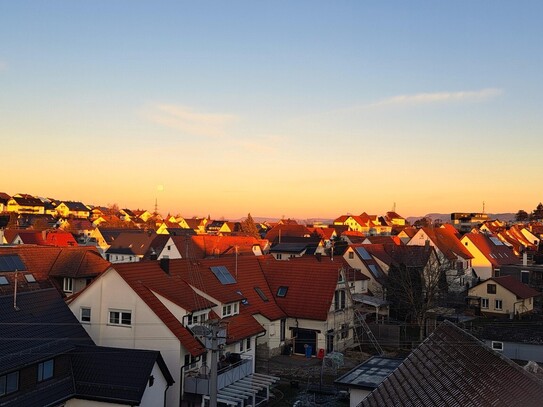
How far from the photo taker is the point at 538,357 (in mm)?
28750

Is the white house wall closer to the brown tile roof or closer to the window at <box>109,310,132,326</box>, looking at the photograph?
the window at <box>109,310,132,326</box>

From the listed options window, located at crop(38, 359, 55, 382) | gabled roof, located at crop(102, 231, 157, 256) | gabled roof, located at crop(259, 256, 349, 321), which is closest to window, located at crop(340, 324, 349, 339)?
gabled roof, located at crop(259, 256, 349, 321)

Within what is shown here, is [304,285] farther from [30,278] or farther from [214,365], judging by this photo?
[214,365]

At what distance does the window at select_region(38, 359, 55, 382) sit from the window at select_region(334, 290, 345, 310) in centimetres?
1762

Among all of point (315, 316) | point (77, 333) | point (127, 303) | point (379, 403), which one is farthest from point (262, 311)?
point (379, 403)

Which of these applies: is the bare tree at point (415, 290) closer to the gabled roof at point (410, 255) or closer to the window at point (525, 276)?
the gabled roof at point (410, 255)

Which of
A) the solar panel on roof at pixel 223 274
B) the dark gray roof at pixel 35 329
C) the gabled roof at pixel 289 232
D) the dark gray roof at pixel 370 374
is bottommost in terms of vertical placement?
the dark gray roof at pixel 370 374

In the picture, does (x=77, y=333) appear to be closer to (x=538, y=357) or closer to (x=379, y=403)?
(x=379, y=403)

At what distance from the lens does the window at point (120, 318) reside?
22688 millimetres

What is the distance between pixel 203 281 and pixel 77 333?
810 centimetres

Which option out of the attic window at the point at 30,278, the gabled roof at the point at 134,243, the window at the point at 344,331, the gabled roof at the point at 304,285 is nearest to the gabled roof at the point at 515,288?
the window at the point at 344,331

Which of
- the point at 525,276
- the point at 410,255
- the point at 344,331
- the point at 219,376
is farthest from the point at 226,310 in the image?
the point at 525,276

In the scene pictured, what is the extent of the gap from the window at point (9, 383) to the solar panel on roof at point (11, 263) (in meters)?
13.8

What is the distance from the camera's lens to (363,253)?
50.5 metres
